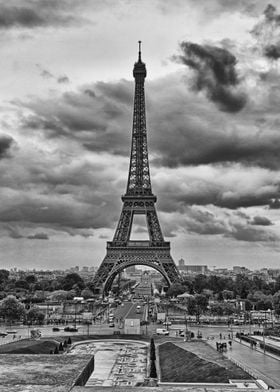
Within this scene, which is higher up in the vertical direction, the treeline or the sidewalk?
the treeline

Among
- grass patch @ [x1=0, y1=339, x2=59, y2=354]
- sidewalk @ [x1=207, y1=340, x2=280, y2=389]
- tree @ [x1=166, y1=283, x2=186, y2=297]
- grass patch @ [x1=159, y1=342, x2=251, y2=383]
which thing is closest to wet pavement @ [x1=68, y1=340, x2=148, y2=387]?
grass patch @ [x1=159, y1=342, x2=251, y2=383]

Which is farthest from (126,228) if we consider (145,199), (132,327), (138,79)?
(132,327)

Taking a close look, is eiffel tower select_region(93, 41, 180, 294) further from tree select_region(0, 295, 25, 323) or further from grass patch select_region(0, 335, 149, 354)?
grass patch select_region(0, 335, 149, 354)

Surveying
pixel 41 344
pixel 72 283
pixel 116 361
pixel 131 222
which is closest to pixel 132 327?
pixel 41 344

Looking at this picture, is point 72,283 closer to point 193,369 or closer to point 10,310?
point 10,310

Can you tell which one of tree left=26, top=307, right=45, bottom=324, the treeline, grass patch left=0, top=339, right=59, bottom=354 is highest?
the treeline
